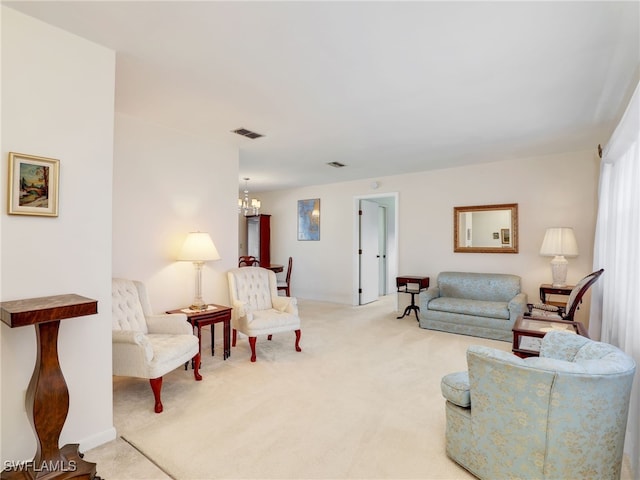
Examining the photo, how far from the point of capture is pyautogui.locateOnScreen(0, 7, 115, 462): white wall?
1786 mm

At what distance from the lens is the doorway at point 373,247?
671 cm

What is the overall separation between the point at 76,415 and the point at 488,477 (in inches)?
93.7

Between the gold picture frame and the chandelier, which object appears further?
the chandelier

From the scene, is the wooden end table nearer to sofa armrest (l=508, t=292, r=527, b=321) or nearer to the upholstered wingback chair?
the upholstered wingback chair

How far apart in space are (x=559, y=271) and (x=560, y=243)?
0.37 metres

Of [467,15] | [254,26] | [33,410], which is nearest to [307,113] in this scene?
[254,26]

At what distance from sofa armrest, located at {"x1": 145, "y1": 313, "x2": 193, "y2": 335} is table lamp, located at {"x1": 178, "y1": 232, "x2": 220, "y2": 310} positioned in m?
0.51

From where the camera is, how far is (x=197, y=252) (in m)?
3.44

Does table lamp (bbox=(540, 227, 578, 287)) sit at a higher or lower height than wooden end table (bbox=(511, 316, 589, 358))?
higher

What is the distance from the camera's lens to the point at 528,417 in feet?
5.10

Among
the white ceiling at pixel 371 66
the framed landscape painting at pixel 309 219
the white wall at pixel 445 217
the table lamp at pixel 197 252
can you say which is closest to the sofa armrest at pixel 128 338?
the table lamp at pixel 197 252

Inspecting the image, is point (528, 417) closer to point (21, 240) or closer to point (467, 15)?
point (467, 15)

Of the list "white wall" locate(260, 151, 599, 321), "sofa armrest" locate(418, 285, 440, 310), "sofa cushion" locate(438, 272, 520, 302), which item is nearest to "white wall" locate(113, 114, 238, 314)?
"sofa armrest" locate(418, 285, 440, 310)

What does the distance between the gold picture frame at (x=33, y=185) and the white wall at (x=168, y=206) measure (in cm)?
131
